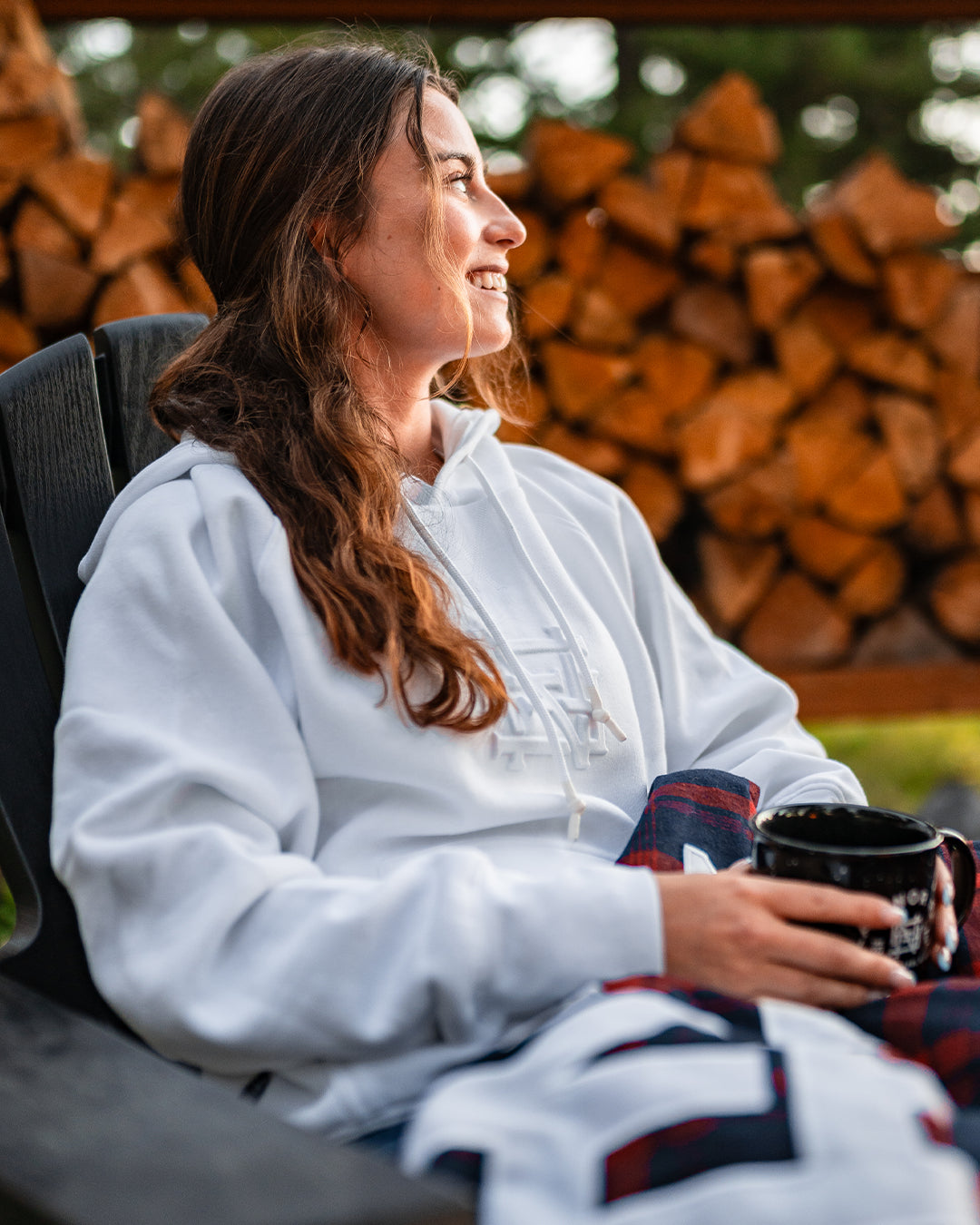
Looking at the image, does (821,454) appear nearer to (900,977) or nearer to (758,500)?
(758,500)

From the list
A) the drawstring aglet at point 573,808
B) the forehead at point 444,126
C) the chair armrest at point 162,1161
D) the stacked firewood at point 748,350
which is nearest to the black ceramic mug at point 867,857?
the drawstring aglet at point 573,808

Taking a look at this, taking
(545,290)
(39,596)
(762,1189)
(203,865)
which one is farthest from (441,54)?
(762,1189)

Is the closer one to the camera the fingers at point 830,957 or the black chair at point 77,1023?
the black chair at point 77,1023

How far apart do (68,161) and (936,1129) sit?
83.8 inches

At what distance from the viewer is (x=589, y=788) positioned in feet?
3.36

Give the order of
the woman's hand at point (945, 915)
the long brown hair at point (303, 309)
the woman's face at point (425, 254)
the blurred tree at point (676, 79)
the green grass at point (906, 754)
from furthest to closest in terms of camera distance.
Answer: the blurred tree at point (676, 79) < the green grass at point (906, 754) < the woman's face at point (425, 254) < the long brown hair at point (303, 309) < the woman's hand at point (945, 915)

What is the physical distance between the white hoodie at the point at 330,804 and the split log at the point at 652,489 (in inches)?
52.1

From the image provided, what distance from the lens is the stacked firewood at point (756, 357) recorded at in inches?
92.2

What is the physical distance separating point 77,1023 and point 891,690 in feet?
7.04

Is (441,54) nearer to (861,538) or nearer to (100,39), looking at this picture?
(100,39)

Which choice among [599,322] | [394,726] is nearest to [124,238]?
[599,322]

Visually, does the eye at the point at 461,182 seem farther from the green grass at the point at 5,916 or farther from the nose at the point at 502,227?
the green grass at the point at 5,916

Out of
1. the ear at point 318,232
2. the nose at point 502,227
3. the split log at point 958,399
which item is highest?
the ear at point 318,232

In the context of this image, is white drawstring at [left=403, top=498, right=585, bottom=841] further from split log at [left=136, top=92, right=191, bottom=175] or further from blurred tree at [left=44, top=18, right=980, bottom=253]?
blurred tree at [left=44, top=18, right=980, bottom=253]
